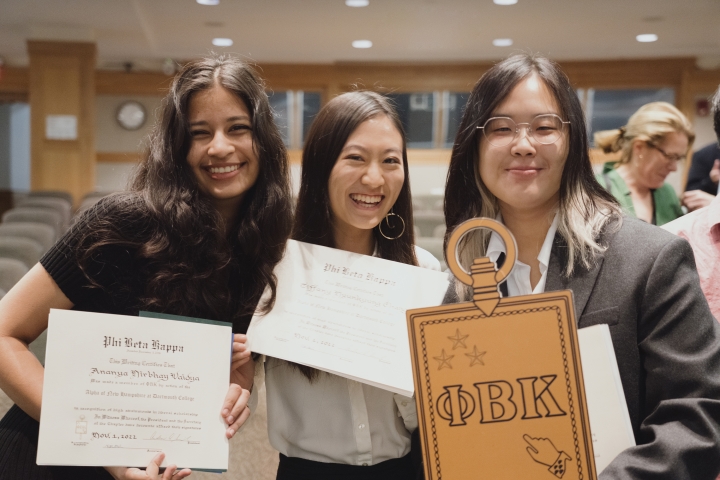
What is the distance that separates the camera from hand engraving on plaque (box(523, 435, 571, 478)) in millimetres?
1018

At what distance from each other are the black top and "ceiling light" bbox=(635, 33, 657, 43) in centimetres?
612

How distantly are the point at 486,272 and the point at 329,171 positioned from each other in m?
0.72

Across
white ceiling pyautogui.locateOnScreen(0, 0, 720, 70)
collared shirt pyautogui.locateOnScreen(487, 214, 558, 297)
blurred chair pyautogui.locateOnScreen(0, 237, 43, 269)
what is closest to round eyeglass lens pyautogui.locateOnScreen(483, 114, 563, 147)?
collared shirt pyautogui.locateOnScreen(487, 214, 558, 297)

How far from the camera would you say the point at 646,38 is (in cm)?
965

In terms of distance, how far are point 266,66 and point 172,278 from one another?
11.0 m

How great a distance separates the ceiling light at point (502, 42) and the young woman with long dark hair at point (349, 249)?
8.45m

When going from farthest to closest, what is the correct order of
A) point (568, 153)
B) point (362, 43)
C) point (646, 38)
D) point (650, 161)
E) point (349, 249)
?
1. point (362, 43)
2. point (646, 38)
3. point (650, 161)
4. point (349, 249)
5. point (568, 153)

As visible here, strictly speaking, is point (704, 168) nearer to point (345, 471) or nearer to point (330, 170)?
point (330, 170)

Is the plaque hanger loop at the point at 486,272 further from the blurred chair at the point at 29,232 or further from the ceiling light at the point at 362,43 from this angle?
the ceiling light at the point at 362,43

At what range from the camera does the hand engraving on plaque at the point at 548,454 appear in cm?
102

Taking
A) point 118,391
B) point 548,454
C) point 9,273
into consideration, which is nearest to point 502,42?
point 9,273

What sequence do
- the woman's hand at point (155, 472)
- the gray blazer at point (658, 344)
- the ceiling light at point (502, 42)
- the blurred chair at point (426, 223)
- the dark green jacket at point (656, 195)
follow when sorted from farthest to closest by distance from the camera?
the ceiling light at point (502, 42) < the blurred chair at point (426, 223) < the dark green jacket at point (656, 195) < the woman's hand at point (155, 472) < the gray blazer at point (658, 344)

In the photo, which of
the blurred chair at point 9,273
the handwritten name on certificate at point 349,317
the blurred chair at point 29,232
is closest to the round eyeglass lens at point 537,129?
the handwritten name on certificate at point 349,317

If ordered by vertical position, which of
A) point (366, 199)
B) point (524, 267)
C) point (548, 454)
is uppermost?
point (366, 199)
